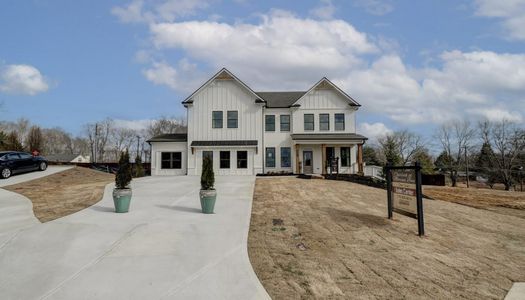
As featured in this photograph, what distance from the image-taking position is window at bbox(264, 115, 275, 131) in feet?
89.2

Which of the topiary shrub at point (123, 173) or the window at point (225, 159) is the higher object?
the window at point (225, 159)

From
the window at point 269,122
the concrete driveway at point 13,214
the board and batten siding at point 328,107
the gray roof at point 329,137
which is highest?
the board and batten siding at point 328,107

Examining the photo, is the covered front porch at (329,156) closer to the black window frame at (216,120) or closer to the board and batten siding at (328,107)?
the board and batten siding at (328,107)

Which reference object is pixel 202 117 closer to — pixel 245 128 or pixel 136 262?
pixel 245 128

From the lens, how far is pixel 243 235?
7.98m

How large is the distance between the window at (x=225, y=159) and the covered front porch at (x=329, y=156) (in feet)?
17.9

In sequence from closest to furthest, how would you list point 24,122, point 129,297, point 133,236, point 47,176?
point 129,297 < point 133,236 < point 47,176 < point 24,122

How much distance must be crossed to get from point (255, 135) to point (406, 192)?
17680 mm

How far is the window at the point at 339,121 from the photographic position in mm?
27516

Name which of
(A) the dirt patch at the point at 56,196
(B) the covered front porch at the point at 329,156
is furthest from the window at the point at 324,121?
(A) the dirt patch at the point at 56,196

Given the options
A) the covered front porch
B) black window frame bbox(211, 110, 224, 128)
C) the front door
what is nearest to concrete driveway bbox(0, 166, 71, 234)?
black window frame bbox(211, 110, 224, 128)

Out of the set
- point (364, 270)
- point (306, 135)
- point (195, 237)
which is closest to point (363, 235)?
point (364, 270)

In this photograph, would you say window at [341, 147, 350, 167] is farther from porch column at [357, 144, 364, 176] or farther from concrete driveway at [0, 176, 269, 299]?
concrete driveway at [0, 176, 269, 299]

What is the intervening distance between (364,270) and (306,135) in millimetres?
20918
